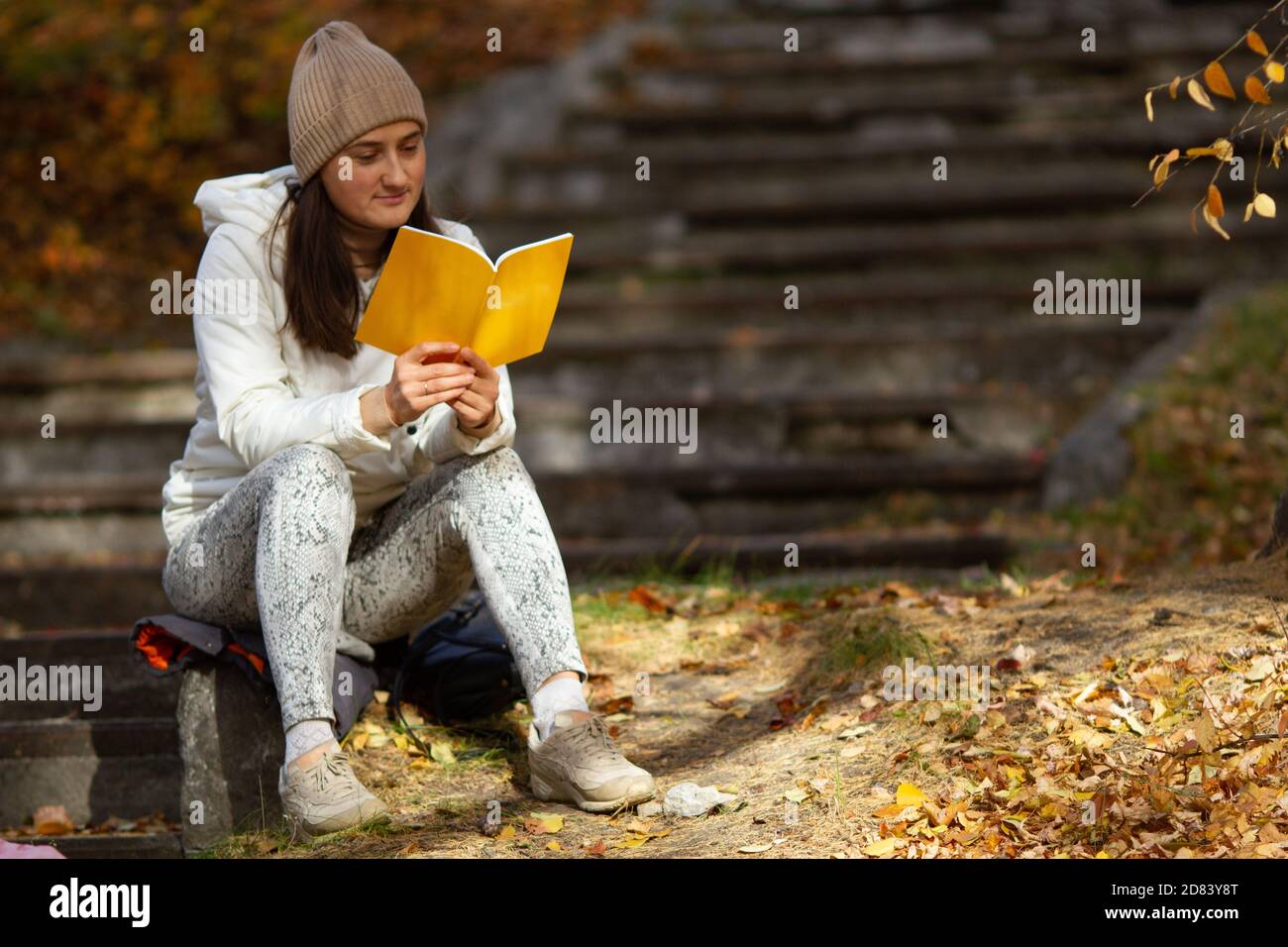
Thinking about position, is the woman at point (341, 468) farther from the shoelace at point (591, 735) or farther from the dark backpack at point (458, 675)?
the dark backpack at point (458, 675)

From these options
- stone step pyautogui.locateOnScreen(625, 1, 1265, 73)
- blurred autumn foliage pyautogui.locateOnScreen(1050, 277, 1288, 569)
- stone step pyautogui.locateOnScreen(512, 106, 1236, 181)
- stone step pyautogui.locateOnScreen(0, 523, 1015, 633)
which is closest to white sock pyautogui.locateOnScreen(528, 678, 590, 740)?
stone step pyautogui.locateOnScreen(0, 523, 1015, 633)

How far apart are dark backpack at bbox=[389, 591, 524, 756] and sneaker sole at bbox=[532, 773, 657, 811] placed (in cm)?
46

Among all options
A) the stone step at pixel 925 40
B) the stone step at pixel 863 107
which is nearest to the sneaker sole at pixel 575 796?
the stone step at pixel 863 107

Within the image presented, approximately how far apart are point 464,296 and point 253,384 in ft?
1.97

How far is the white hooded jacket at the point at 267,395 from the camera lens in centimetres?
327

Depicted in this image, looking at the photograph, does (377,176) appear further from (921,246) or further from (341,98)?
(921,246)

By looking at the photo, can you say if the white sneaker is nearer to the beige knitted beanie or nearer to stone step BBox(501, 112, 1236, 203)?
the beige knitted beanie

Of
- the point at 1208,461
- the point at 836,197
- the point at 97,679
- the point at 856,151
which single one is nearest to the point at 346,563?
the point at 97,679

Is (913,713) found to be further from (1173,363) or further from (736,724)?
(1173,363)

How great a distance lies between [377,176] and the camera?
338cm

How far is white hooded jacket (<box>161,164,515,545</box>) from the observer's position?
3.27m

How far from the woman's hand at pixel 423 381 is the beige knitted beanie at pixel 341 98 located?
1.83ft
